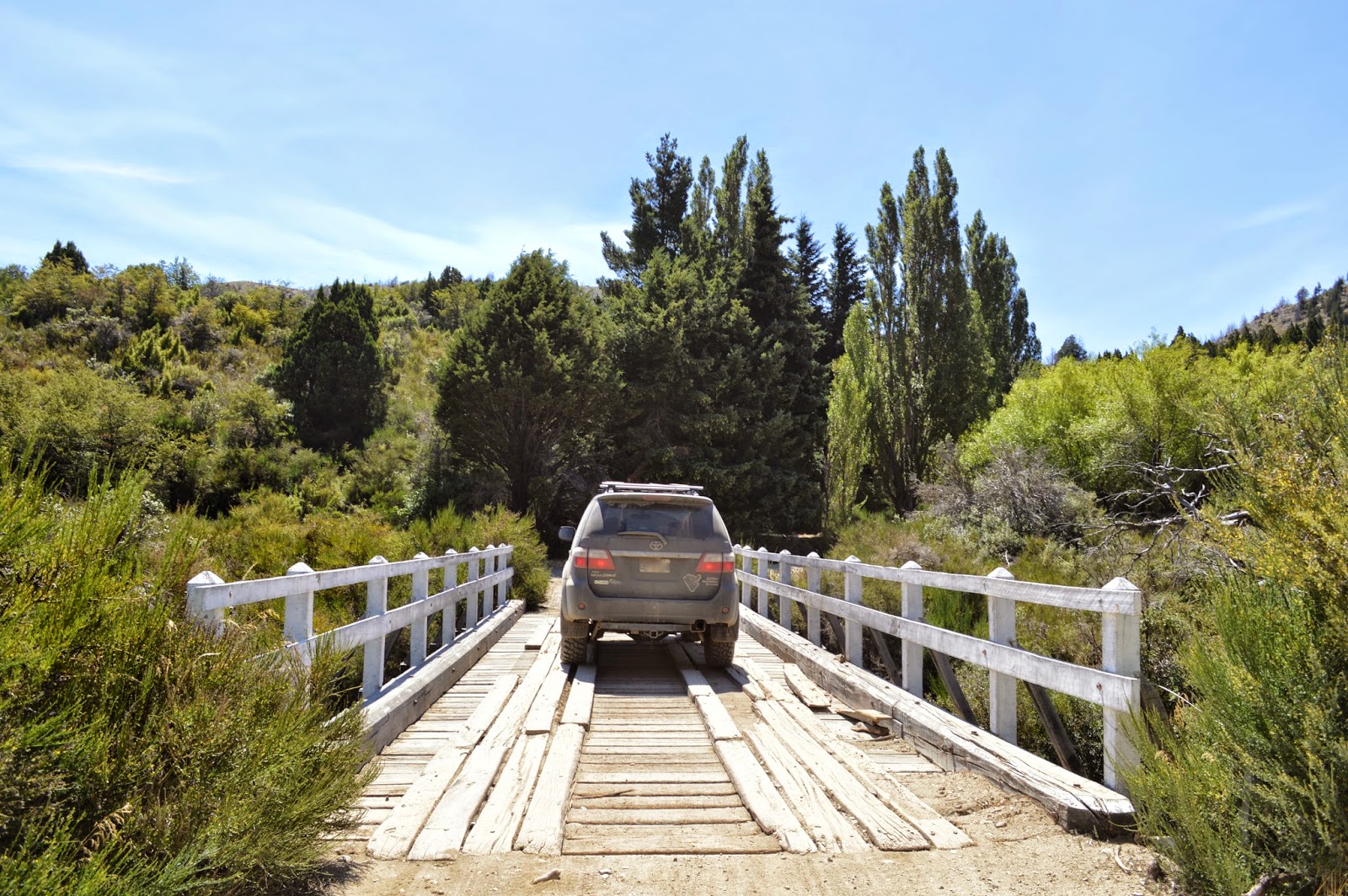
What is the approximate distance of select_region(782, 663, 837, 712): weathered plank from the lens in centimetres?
714

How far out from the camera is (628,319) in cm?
3369

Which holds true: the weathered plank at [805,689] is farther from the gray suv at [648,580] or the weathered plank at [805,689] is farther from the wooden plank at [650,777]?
the wooden plank at [650,777]

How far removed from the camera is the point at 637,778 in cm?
498

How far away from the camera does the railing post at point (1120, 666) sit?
3969mm

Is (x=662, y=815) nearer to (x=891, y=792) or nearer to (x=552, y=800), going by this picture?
(x=552, y=800)

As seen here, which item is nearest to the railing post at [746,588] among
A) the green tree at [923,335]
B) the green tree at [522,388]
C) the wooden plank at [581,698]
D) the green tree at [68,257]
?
the wooden plank at [581,698]

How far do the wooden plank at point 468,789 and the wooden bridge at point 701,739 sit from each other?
1 centimetres

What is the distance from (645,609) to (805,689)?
72.6 inches

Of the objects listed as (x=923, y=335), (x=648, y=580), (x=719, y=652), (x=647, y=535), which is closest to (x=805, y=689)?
(x=719, y=652)

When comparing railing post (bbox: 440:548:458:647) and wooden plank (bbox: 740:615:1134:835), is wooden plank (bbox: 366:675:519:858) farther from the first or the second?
railing post (bbox: 440:548:458:647)

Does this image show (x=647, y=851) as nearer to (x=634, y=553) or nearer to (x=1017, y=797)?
(x=1017, y=797)

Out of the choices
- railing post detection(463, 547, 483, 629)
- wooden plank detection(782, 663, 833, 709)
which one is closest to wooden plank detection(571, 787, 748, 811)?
wooden plank detection(782, 663, 833, 709)

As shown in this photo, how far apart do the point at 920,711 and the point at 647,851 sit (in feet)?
9.30

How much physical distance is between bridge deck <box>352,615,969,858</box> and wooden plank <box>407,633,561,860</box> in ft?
0.04
